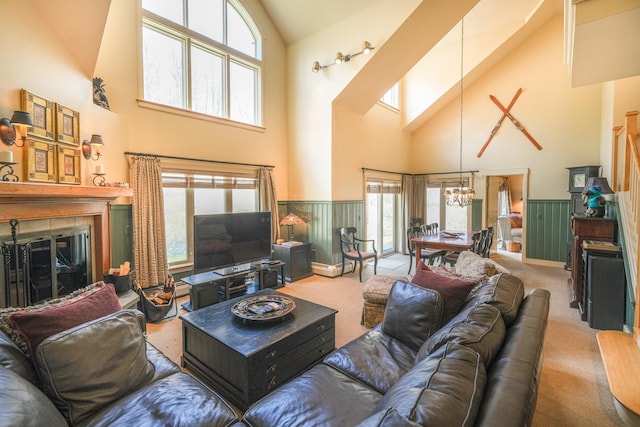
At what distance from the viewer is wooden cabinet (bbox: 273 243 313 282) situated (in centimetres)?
523

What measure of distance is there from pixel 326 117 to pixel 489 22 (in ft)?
12.9

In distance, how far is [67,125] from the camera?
291cm

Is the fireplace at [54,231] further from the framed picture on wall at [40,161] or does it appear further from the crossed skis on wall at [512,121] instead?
the crossed skis on wall at [512,121]

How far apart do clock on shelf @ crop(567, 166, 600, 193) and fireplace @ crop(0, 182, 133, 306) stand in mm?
7445

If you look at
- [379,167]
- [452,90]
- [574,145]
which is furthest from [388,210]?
[574,145]

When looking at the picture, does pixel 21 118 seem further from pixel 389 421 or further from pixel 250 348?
pixel 389 421

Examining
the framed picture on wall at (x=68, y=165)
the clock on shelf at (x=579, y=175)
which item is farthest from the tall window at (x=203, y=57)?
the clock on shelf at (x=579, y=175)

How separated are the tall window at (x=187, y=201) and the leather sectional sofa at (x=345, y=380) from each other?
2807mm

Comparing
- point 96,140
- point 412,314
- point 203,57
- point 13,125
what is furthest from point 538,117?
point 13,125

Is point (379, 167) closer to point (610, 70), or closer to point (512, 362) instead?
point (610, 70)

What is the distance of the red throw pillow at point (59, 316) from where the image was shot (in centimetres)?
148

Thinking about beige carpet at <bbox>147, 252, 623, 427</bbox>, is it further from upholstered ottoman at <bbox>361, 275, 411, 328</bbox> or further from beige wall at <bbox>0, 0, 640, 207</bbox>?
beige wall at <bbox>0, 0, 640, 207</bbox>

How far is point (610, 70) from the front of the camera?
11.9 feet

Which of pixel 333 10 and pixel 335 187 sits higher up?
pixel 333 10
